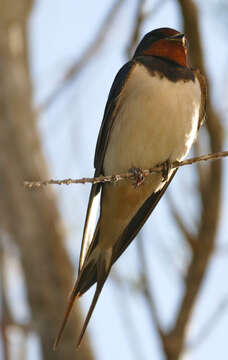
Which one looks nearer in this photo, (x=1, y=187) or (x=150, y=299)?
(x=150, y=299)

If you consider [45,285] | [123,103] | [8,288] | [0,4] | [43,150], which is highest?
[0,4]

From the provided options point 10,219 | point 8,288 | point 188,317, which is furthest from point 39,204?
point 188,317

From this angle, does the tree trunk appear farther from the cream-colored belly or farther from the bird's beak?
the bird's beak

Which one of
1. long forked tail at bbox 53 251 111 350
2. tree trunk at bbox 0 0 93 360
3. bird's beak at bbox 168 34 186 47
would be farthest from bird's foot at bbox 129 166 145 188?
tree trunk at bbox 0 0 93 360

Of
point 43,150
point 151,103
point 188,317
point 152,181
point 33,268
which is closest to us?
point 151,103

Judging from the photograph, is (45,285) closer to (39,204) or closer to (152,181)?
(39,204)

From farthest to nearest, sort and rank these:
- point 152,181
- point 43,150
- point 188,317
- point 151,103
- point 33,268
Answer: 1. point 43,150
2. point 33,268
3. point 188,317
4. point 152,181
5. point 151,103

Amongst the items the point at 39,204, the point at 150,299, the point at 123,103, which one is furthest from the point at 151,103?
the point at 39,204

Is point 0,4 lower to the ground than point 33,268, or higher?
higher

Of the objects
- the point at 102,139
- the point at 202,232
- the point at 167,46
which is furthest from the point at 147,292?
the point at 167,46

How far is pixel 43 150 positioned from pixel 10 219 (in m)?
0.51

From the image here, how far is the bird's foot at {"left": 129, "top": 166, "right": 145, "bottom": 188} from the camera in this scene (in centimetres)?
333

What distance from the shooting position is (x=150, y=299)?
12.4ft

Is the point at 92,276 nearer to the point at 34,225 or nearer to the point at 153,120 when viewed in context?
the point at 153,120
